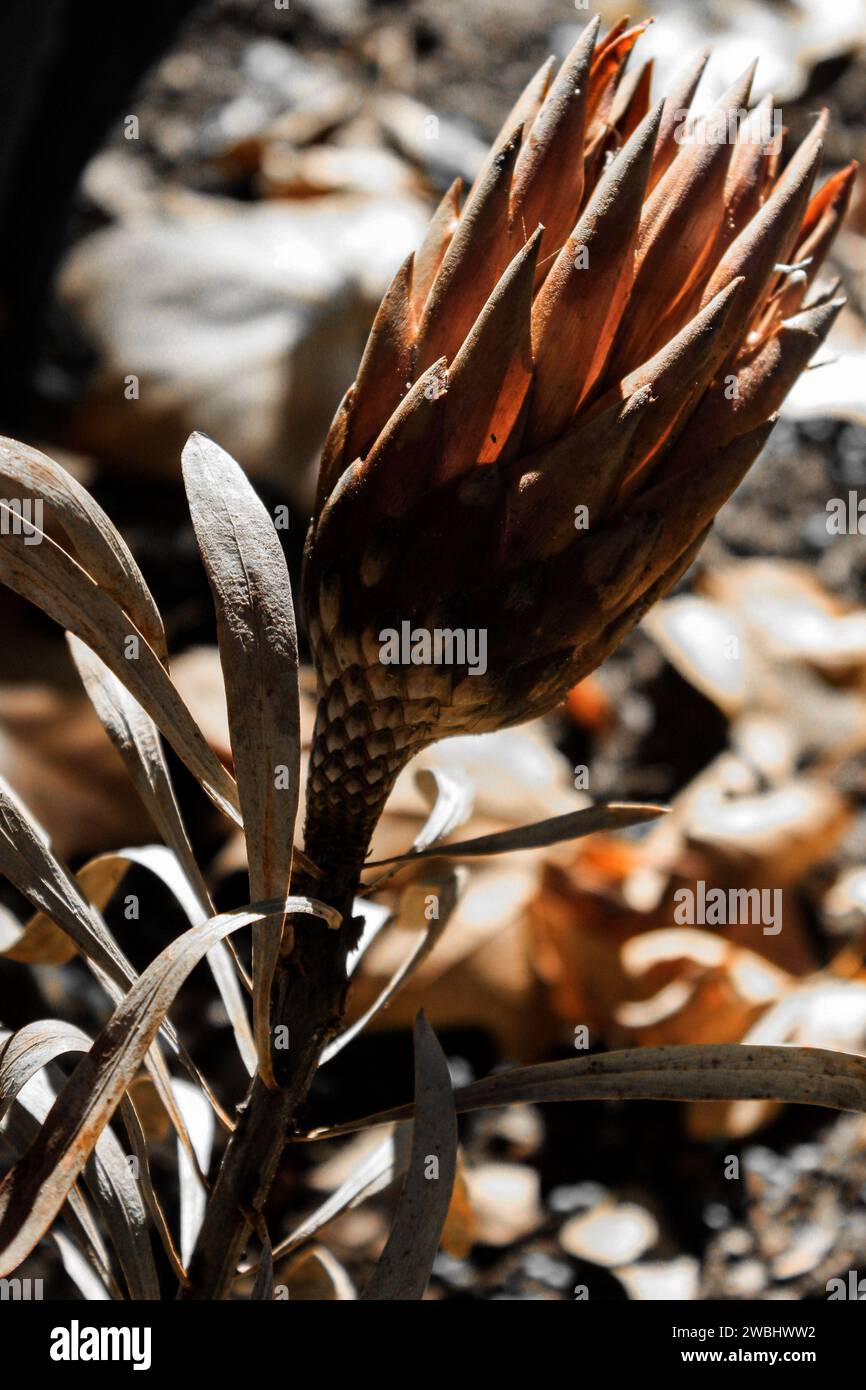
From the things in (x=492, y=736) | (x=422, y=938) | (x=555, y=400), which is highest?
(x=492, y=736)

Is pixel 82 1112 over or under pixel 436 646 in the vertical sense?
under

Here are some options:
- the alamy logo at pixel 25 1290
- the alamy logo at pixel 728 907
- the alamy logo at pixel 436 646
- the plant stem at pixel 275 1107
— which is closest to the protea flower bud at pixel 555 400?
the alamy logo at pixel 436 646

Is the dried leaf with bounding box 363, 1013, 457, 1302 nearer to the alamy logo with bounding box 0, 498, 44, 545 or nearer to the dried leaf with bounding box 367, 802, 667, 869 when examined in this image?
the dried leaf with bounding box 367, 802, 667, 869

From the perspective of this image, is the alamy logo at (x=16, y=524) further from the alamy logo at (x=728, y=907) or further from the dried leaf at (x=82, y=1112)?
the alamy logo at (x=728, y=907)
